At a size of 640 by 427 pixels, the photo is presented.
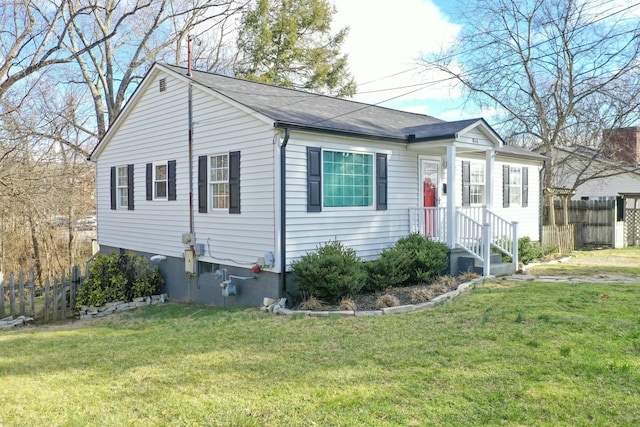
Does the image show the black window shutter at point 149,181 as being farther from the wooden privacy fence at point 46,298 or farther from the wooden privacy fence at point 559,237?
the wooden privacy fence at point 559,237

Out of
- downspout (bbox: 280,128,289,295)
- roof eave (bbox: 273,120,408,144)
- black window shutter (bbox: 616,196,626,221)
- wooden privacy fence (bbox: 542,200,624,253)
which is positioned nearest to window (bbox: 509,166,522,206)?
wooden privacy fence (bbox: 542,200,624,253)

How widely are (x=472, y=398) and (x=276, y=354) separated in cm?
232

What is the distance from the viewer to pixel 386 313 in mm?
7789

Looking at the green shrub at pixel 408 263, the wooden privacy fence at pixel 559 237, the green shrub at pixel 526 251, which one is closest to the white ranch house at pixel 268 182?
the green shrub at pixel 408 263

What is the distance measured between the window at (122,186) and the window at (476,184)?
9.64m

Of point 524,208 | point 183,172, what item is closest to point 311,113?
point 183,172

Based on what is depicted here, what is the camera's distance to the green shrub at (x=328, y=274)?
8.47m

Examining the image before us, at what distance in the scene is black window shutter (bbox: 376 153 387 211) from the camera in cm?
1061

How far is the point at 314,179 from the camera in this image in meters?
9.41

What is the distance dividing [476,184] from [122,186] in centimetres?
1007

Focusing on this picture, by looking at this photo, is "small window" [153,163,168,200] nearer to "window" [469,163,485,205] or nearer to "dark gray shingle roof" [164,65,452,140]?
"dark gray shingle roof" [164,65,452,140]

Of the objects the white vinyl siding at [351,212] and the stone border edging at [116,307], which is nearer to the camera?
the white vinyl siding at [351,212]

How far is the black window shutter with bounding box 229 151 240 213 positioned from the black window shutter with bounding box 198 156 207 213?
928 mm

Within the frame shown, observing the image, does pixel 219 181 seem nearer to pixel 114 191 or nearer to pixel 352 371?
pixel 114 191
